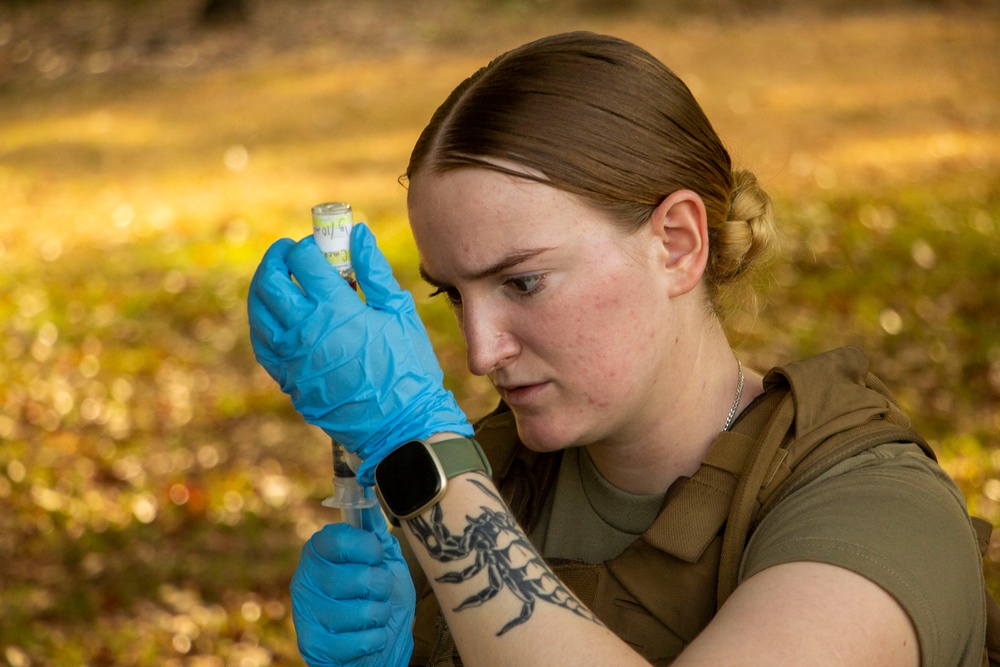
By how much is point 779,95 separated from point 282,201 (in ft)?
16.3

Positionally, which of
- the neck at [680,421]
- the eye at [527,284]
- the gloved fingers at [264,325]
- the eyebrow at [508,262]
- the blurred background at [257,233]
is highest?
the eyebrow at [508,262]

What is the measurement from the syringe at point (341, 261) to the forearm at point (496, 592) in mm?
313

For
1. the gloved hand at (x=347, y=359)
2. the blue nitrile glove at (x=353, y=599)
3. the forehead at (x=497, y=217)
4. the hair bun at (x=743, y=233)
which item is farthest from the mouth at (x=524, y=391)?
the hair bun at (x=743, y=233)

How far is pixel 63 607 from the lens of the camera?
14.2ft

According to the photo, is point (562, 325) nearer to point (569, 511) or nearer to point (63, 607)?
point (569, 511)

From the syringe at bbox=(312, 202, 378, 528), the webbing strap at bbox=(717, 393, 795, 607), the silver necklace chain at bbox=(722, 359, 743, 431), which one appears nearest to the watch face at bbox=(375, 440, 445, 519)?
the syringe at bbox=(312, 202, 378, 528)

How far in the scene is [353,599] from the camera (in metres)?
2.08

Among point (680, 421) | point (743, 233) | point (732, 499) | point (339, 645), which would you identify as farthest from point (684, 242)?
point (339, 645)

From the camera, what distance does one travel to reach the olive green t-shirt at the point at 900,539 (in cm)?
160

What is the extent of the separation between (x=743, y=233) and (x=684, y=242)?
26 centimetres

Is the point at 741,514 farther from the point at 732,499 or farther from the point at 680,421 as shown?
the point at 680,421

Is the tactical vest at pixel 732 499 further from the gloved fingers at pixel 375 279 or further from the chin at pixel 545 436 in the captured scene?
the gloved fingers at pixel 375 279

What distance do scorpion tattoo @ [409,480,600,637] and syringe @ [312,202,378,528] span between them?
11.9 inches

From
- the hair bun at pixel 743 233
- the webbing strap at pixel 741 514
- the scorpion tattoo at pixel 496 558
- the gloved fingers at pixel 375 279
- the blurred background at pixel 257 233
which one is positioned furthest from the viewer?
the blurred background at pixel 257 233
